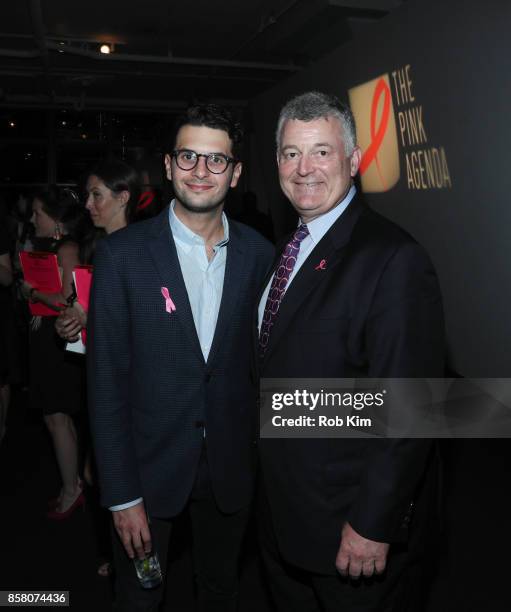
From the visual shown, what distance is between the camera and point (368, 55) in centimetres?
608

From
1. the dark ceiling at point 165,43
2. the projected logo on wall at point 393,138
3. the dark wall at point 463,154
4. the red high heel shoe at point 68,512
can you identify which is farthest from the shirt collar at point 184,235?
the dark ceiling at point 165,43

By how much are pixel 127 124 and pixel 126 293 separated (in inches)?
512

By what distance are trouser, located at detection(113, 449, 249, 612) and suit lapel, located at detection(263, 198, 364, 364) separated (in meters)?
0.55

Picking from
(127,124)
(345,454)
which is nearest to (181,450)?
(345,454)

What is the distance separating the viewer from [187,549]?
327cm

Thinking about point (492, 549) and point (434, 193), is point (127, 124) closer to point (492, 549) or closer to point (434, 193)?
point (434, 193)

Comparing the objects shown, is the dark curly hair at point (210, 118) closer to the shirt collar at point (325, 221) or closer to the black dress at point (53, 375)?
the shirt collar at point (325, 221)

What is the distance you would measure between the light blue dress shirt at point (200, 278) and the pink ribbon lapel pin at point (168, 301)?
10cm

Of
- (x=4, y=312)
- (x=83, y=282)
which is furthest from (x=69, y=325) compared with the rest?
(x=4, y=312)

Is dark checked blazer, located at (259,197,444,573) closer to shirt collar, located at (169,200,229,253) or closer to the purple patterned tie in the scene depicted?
the purple patterned tie

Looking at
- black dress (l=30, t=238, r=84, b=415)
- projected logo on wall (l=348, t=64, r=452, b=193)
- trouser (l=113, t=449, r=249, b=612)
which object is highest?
projected logo on wall (l=348, t=64, r=452, b=193)

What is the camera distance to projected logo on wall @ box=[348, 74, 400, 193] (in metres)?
5.86

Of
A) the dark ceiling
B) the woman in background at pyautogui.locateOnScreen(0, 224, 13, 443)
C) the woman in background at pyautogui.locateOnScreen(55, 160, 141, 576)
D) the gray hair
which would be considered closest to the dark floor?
the woman in background at pyautogui.locateOnScreen(0, 224, 13, 443)

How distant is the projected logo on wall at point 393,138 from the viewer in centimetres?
534
